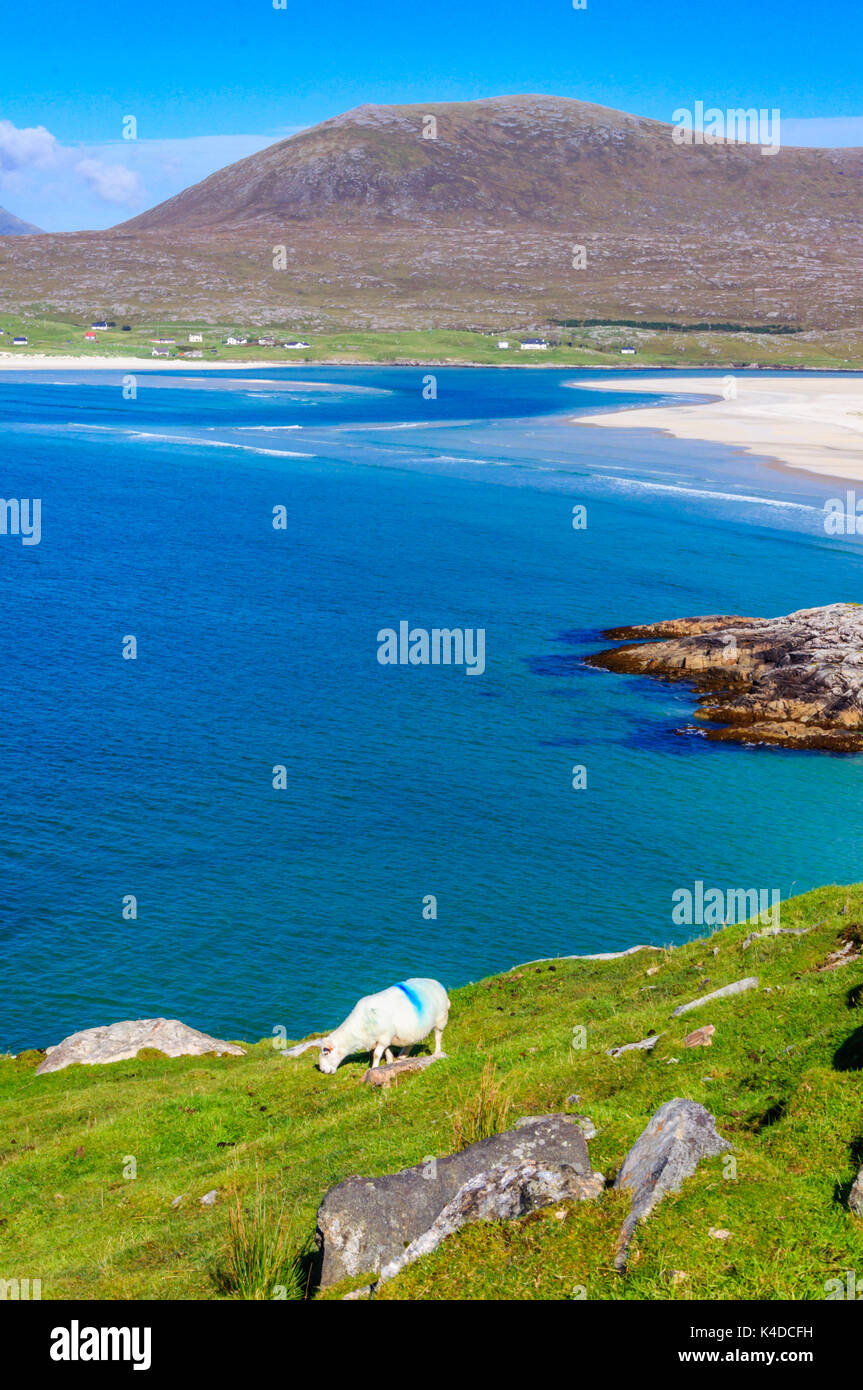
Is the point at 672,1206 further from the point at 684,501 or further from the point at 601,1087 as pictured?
the point at 684,501

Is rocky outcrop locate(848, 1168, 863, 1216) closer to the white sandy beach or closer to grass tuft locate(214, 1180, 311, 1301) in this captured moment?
grass tuft locate(214, 1180, 311, 1301)

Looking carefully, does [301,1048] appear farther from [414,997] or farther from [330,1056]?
[414,997]

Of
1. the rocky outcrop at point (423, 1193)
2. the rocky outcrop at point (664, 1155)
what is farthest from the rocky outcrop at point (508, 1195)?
the rocky outcrop at point (664, 1155)

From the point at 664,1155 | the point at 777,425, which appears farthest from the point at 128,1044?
the point at 777,425

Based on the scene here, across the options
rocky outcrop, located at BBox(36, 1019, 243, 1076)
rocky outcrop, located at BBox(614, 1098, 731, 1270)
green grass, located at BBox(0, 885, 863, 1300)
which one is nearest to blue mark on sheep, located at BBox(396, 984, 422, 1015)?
green grass, located at BBox(0, 885, 863, 1300)

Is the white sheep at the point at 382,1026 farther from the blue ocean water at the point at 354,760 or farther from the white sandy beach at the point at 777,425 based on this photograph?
the white sandy beach at the point at 777,425

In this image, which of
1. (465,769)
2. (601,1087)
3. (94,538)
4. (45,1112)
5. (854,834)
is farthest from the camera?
(94,538)

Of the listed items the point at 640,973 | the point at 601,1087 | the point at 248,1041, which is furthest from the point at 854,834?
the point at 601,1087
